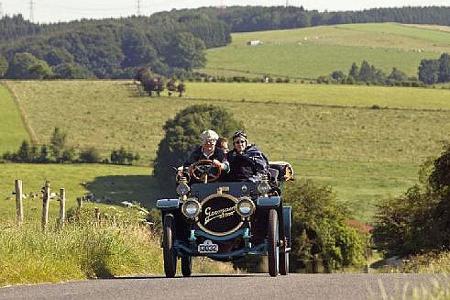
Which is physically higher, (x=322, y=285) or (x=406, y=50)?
(x=322, y=285)

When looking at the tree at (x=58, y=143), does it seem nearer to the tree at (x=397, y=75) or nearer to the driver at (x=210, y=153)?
the tree at (x=397, y=75)

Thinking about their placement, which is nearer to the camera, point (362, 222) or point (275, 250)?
point (275, 250)

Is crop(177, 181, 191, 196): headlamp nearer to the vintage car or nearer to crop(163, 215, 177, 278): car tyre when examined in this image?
the vintage car

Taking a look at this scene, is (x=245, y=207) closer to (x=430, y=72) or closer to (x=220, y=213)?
(x=220, y=213)

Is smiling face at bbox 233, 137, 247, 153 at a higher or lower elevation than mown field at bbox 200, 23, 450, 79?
higher

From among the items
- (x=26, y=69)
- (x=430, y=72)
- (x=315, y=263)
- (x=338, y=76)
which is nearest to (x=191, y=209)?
(x=315, y=263)

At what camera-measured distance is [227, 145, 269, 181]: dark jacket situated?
1747 centimetres

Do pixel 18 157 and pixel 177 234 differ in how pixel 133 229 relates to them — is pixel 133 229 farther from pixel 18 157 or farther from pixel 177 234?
pixel 18 157

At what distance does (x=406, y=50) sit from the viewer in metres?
186

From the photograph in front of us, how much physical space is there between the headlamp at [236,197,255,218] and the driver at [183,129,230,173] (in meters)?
0.92

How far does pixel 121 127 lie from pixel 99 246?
100 meters

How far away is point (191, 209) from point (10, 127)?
98239 millimetres

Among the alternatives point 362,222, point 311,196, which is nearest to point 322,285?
point 311,196

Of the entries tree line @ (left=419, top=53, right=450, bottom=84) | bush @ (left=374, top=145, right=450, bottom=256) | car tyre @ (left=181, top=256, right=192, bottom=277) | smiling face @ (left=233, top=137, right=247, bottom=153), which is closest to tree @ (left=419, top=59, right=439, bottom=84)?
tree line @ (left=419, top=53, right=450, bottom=84)
